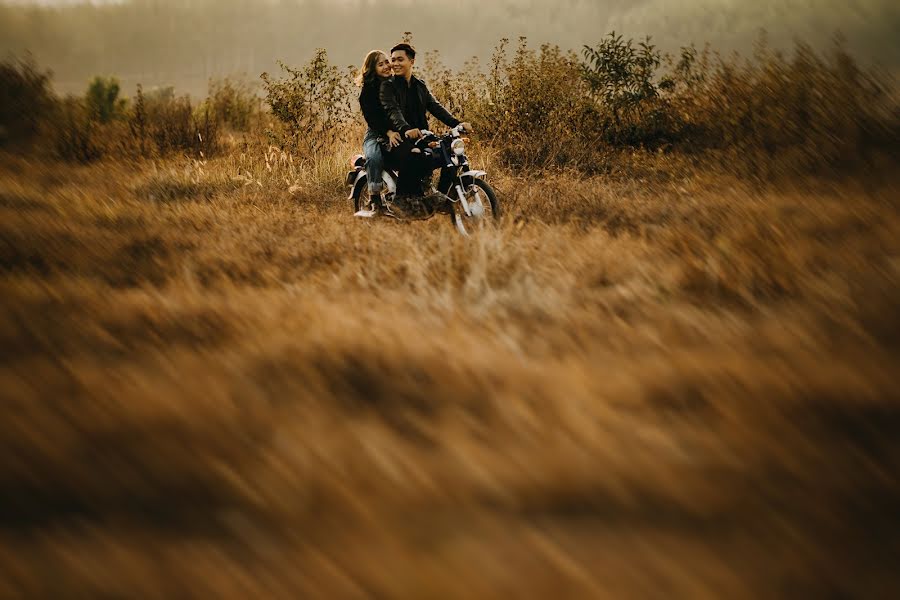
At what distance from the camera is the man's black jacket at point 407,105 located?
5.14 m

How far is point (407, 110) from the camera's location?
5.47 meters

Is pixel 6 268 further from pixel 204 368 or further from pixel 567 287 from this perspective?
pixel 567 287

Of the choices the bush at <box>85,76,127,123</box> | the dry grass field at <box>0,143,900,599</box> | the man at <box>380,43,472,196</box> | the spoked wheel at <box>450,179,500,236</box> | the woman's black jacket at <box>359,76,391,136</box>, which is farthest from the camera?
the bush at <box>85,76,127,123</box>

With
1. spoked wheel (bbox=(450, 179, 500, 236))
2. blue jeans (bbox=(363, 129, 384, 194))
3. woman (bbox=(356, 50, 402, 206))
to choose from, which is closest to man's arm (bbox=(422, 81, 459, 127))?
woman (bbox=(356, 50, 402, 206))

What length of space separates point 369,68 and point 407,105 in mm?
531

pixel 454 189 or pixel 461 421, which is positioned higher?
pixel 454 189

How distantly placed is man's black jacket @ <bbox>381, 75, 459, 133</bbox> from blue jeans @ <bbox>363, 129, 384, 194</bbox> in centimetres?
27

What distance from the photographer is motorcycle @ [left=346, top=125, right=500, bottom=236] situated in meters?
4.82

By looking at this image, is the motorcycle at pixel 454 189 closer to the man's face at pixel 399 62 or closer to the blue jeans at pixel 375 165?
the blue jeans at pixel 375 165

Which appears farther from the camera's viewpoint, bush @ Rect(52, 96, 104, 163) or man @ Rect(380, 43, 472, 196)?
bush @ Rect(52, 96, 104, 163)

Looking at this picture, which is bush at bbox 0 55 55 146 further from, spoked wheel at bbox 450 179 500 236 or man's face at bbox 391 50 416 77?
spoked wheel at bbox 450 179 500 236

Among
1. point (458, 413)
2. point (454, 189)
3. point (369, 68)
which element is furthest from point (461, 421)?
point (369, 68)

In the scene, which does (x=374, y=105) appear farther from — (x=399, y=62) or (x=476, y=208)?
(x=476, y=208)

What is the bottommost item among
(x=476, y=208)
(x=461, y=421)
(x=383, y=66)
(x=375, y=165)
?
(x=461, y=421)
